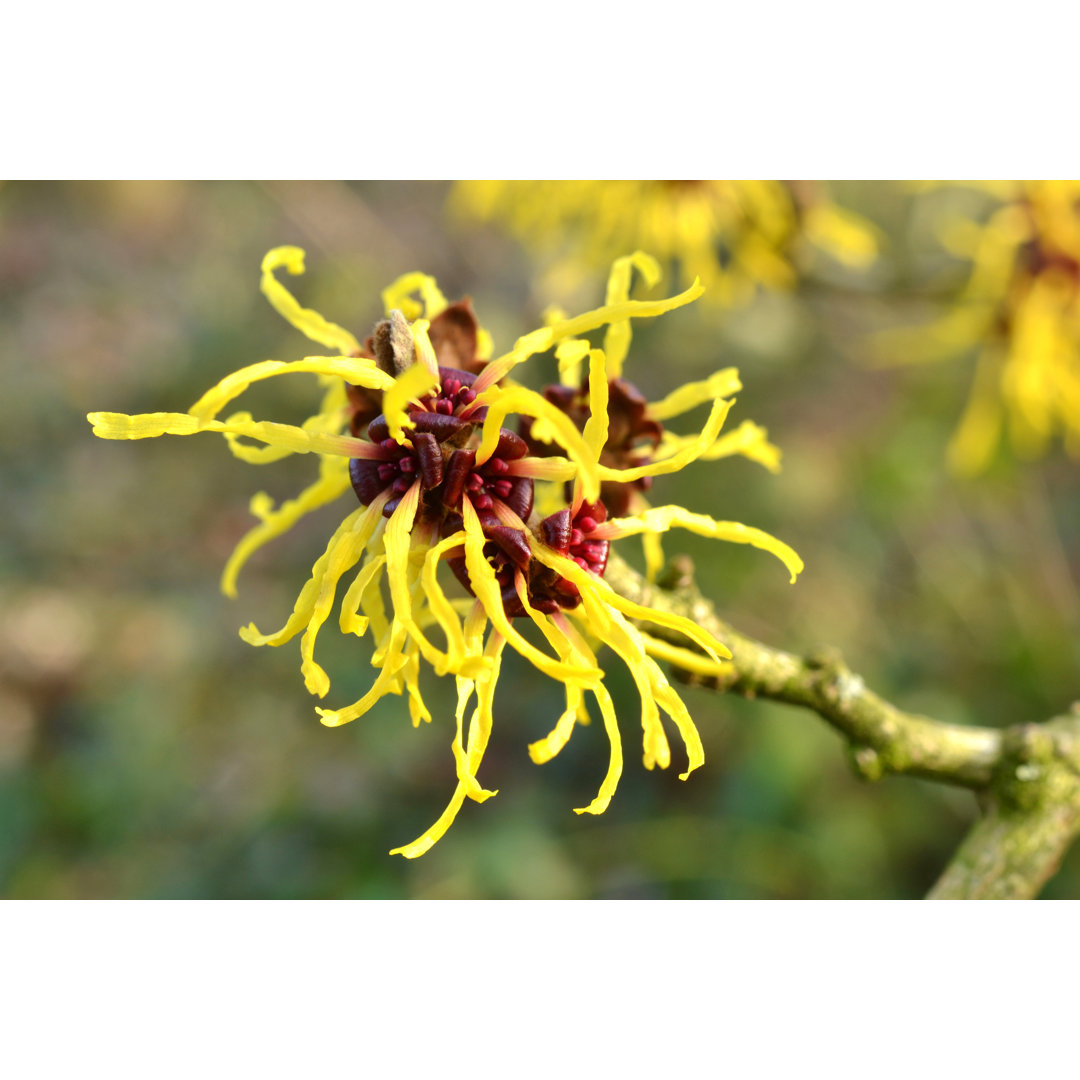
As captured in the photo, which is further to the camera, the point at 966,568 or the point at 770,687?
the point at 966,568

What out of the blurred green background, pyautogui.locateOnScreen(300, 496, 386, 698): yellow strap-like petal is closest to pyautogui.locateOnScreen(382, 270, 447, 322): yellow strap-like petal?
pyautogui.locateOnScreen(300, 496, 386, 698): yellow strap-like petal

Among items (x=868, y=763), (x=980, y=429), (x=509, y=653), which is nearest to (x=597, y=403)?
(x=868, y=763)

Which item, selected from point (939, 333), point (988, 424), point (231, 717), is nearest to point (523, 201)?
point (939, 333)

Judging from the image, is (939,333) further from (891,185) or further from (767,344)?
(891,185)

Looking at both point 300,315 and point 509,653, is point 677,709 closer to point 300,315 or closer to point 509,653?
point 300,315

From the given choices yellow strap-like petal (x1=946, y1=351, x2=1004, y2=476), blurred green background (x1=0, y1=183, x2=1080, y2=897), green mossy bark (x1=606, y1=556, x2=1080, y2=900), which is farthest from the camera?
blurred green background (x1=0, y1=183, x2=1080, y2=897)

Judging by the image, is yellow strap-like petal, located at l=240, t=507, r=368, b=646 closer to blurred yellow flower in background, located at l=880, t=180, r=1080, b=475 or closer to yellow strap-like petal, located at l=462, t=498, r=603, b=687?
yellow strap-like petal, located at l=462, t=498, r=603, b=687
